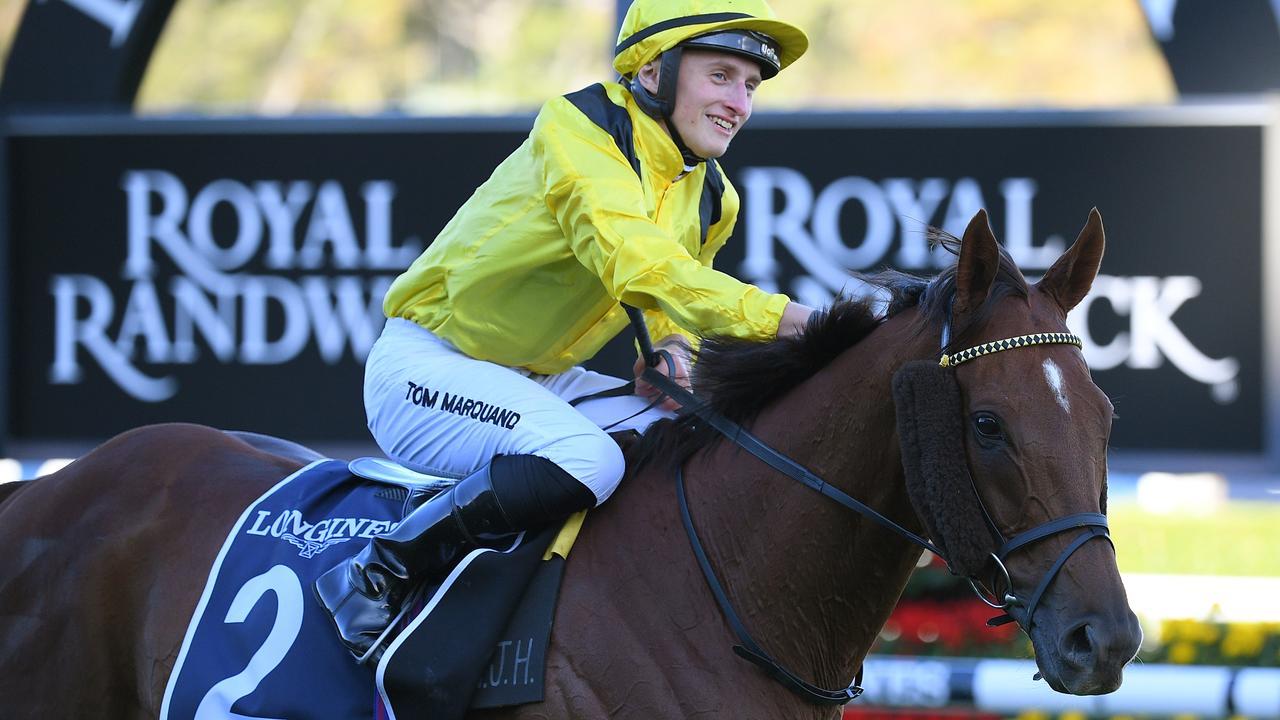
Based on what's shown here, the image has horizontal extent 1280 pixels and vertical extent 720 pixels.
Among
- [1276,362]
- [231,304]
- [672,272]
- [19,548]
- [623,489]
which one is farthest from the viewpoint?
[231,304]

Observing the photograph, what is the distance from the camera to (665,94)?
3102mm

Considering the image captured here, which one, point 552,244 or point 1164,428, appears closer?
point 552,244

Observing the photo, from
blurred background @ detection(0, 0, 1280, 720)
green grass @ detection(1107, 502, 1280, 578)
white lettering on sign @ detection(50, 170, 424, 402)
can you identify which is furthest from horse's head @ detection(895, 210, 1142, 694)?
green grass @ detection(1107, 502, 1280, 578)

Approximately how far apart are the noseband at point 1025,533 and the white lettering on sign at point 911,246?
10.9ft

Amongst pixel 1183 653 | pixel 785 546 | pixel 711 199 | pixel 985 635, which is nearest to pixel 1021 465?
pixel 785 546

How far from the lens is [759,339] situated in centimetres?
284

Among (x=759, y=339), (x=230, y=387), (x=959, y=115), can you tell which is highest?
(x=959, y=115)

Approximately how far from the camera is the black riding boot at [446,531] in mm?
2830

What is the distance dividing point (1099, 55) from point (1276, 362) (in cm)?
1656

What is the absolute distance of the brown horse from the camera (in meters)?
2.41

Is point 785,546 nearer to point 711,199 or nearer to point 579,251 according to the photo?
point 579,251

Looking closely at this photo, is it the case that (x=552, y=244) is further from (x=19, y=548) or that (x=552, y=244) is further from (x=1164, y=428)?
(x=1164, y=428)

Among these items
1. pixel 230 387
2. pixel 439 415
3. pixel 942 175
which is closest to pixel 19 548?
pixel 439 415

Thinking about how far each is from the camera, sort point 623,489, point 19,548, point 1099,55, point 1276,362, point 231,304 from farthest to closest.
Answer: point 1099,55 → point 231,304 → point 1276,362 → point 19,548 → point 623,489
